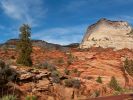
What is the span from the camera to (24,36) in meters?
37.5

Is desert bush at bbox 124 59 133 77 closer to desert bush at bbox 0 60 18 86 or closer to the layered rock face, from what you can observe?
the layered rock face

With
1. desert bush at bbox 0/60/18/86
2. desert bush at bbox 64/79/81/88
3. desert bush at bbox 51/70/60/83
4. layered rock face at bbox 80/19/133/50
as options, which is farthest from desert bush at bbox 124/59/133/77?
desert bush at bbox 0/60/18/86

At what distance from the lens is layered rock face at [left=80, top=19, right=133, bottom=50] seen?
9575 centimetres

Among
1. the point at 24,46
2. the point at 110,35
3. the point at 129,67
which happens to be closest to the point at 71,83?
the point at 24,46

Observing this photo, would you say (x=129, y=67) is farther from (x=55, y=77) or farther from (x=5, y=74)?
(x=5, y=74)

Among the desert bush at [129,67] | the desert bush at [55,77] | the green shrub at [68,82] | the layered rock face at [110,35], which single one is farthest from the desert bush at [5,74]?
the layered rock face at [110,35]

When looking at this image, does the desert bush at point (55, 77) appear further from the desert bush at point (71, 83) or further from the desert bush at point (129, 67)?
the desert bush at point (129, 67)

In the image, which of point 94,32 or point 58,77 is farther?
point 94,32

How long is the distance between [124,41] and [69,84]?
6459cm

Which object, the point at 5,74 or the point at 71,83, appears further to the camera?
the point at 71,83

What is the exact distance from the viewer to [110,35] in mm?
100625

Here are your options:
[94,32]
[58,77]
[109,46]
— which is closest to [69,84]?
[58,77]

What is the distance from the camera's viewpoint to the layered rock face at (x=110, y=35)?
9575 centimetres

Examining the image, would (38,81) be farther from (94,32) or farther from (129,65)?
(94,32)
